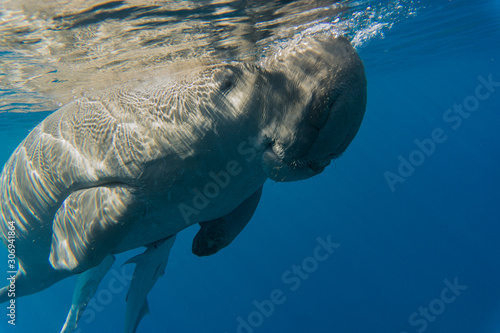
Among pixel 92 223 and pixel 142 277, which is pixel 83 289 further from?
pixel 92 223

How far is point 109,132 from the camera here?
2729 millimetres

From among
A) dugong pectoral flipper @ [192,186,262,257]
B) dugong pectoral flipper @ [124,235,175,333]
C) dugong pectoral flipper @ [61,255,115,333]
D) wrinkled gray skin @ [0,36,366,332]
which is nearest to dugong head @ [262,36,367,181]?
wrinkled gray skin @ [0,36,366,332]

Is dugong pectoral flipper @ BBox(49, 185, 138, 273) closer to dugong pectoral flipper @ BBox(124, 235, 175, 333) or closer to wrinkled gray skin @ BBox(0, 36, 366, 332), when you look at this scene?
wrinkled gray skin @ BBox(0, 36, 366, 332)

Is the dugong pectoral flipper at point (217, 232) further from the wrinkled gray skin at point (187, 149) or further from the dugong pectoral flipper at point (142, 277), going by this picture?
the dugong pectoral flipper at point (142, 277)

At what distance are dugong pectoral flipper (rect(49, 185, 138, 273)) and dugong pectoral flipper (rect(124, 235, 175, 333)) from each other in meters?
0.99

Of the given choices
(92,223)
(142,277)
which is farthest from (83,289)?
(92,223)

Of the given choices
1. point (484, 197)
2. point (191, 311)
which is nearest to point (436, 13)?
point (191, 311)

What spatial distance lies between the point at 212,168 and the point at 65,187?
1.33 meters

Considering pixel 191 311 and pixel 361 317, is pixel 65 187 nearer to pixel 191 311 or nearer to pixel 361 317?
pixel 361 317

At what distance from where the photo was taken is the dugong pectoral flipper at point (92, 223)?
7.62 ft

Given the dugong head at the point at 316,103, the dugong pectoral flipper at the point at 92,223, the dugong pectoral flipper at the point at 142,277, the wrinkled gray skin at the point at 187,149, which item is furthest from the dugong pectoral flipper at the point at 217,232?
the dugong head at the point at 316,103

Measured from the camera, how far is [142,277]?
3.64m

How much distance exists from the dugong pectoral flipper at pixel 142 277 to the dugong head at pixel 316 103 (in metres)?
1.90

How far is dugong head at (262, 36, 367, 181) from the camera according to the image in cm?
196
